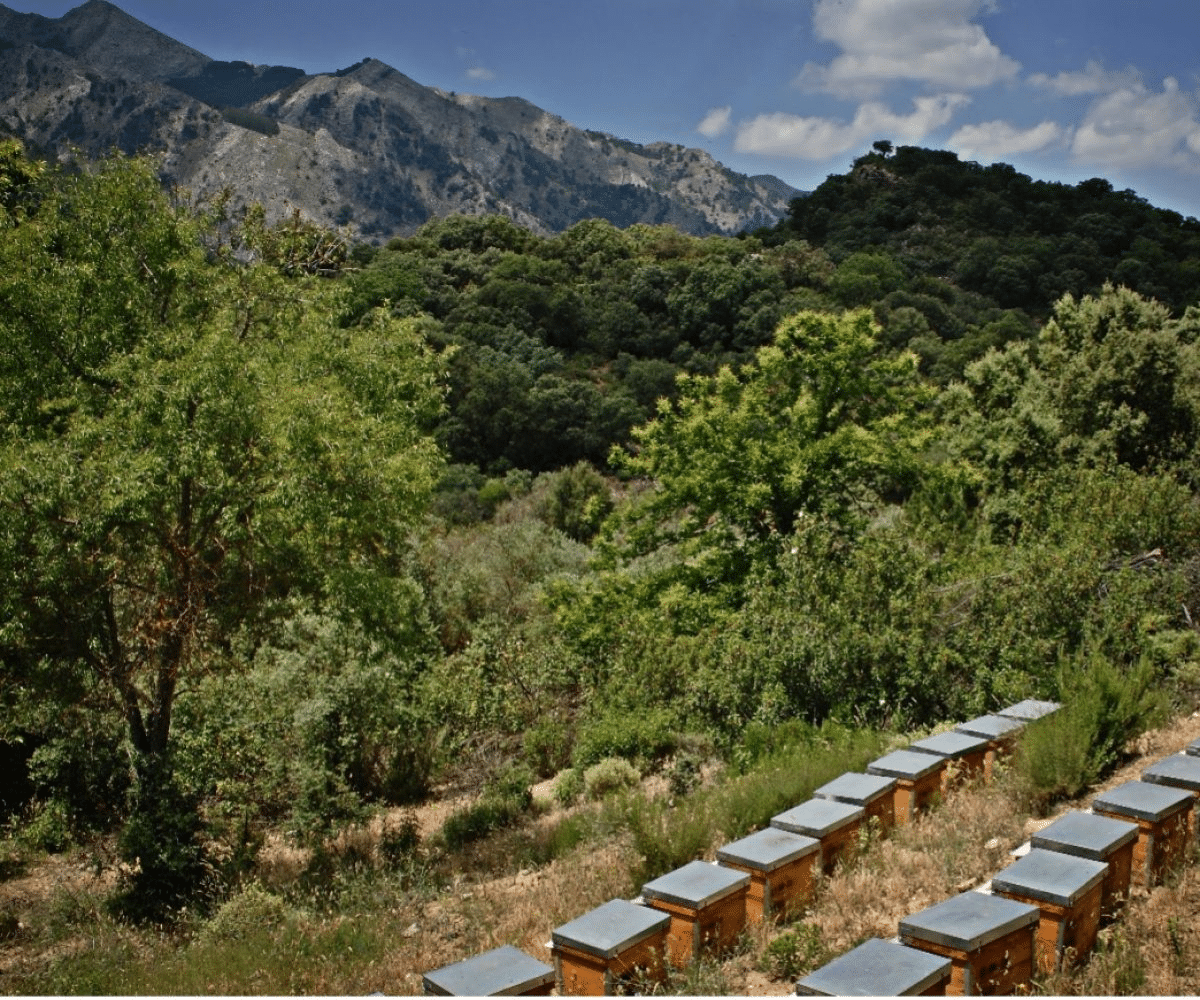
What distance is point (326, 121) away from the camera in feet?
593

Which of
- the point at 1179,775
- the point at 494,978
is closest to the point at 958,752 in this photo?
the point at 1179,775

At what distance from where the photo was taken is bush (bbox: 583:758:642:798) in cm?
1152

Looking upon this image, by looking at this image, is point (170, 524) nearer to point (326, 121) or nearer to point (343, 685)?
point (343, 685)

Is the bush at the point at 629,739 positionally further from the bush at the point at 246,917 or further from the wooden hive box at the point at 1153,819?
the wooden hive box at the point at 1153,819

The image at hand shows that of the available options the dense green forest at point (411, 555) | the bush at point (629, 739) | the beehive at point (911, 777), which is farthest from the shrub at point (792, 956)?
the bush at point (629, 739)

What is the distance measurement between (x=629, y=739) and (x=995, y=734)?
5.46 metres

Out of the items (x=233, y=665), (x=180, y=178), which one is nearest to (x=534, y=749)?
(x=233, y=665)

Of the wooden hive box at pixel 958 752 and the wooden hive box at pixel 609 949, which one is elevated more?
the wooden hive box at pixel 958 752

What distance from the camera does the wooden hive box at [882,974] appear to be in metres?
4.02

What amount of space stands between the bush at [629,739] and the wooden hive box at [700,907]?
687cm

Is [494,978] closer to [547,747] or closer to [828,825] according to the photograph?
[828,825]

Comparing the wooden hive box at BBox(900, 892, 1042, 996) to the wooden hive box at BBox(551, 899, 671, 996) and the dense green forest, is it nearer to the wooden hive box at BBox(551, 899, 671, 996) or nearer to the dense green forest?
the wooden hive box at BBox(551, 899, 671, 996)

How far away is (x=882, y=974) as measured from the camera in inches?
162

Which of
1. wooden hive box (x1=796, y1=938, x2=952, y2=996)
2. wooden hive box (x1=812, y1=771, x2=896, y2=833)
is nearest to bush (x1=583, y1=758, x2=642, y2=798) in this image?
wooden hive box (x1=812, y1=771, x2=896, y2=833)
